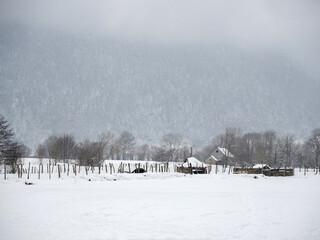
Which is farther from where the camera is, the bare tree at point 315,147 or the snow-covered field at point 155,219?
the bare tree at point 315,147

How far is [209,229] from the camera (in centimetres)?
1255

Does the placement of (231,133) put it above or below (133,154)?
above

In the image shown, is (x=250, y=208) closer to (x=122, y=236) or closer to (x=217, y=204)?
(x=217, y=204)

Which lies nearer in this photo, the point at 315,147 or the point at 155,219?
the point at 155,219

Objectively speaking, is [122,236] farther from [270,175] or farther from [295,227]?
[270,175]

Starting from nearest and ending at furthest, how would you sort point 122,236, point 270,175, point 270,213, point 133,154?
1. point 122,236
2. point 270,213
3. point 270,175
4. point 133,154

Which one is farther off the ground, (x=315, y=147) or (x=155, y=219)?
(x=315, y=147)

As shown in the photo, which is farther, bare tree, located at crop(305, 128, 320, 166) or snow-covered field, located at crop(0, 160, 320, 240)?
bare tree, located at crop(305, 128, 320, 166)

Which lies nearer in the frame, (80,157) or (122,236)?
(122,236)

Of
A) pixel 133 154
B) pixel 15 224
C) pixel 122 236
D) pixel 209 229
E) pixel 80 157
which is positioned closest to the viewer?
pixel 122 236

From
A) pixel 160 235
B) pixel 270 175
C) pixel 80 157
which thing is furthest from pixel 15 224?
pixel 80 157

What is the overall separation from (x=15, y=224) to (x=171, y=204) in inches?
340

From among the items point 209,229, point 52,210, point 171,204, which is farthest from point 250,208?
point 52,210

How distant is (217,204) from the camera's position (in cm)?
1917
